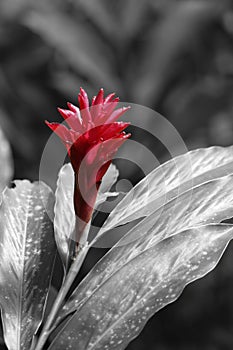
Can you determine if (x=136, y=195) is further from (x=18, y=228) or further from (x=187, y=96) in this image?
(x=187, y=96)

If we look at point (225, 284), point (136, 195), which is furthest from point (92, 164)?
point (225, 284)

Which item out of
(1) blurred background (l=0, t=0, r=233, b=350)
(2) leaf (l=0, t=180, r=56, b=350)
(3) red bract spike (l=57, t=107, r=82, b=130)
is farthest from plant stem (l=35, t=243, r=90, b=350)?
(1) blurred background (l=0, t=0, r=233, b=350)

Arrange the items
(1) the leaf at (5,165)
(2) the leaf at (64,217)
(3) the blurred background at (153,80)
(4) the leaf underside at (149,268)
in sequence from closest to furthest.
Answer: (4) the leaf underside at (149,268) → (2) the leaf at (64,217) → (1) the leaf at (5,165) → (3) the blurred background at (153,80)

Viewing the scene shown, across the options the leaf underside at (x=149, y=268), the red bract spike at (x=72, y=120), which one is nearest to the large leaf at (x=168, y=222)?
the leaf underside at (x=149, y=268)

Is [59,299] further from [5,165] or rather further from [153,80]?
[153,80]

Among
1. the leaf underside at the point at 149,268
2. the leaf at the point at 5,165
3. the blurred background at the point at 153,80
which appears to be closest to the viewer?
the leaf underside at the point at 149,268

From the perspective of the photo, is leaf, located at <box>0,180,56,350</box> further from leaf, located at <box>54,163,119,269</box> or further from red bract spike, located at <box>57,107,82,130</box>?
red bract spike, located at <box>57,107,82,130</box>

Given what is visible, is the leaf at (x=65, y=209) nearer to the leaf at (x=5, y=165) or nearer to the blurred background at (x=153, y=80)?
the leaf at (x=5, y=165)

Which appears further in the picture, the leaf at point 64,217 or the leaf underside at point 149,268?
the leaf at point 64,217
